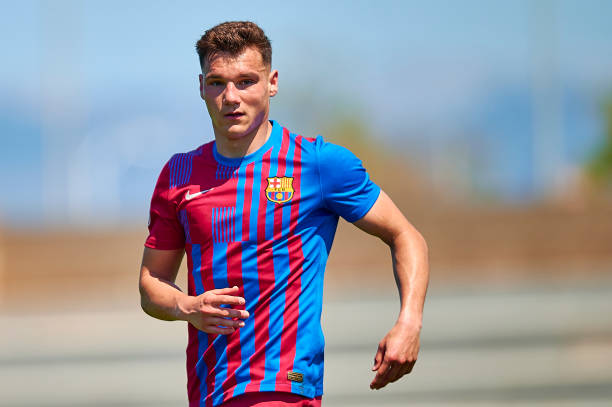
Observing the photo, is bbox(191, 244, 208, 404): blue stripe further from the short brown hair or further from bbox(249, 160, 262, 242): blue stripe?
the short brown hair

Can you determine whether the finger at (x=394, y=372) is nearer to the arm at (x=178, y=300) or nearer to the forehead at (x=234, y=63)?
the arm at (x=178, y=300)

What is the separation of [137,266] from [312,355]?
7.92 meters

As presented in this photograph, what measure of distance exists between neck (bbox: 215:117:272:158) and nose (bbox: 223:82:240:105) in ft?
0.45

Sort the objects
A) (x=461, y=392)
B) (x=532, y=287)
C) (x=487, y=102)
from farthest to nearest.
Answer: (x=487, y=102), (x=532, y=287), (x=461, y=392)

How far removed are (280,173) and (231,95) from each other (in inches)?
13.0

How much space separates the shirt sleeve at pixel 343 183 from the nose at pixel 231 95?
0.35m

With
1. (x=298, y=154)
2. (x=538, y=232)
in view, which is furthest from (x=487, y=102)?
(x=298, y=154)

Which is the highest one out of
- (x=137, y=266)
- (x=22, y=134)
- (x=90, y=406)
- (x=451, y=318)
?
(x=22, y=134)

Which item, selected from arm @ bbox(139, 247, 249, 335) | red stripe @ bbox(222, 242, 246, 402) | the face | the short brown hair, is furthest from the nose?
arm @ bbox(139, 247, 249, 335)

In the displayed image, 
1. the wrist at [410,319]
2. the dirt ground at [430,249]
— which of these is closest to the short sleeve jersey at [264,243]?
the wrist at [410,319]

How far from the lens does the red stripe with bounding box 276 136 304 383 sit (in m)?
2.98

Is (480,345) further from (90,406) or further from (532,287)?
(90,406)

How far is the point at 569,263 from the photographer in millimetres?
10047

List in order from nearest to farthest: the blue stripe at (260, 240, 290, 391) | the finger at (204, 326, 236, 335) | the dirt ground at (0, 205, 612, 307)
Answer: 1. the finger at (204, 326, 236, 335)
2. the blue stripe at (260, 240, 290, 391)
3. the dirt ground at (0, 205, 612, 307)
